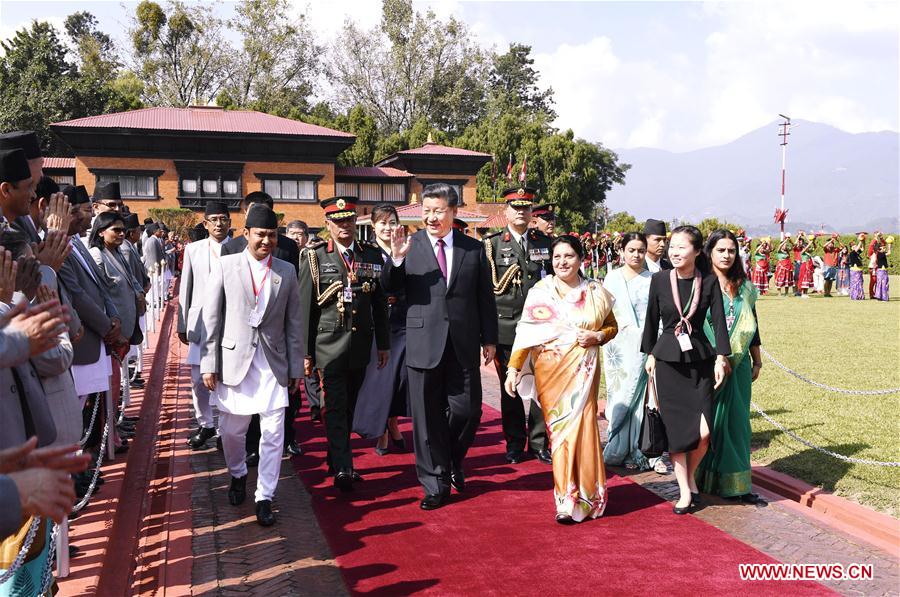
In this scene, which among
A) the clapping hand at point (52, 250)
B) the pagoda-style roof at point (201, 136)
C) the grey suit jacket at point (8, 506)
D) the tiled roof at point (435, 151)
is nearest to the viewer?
the grey suit jacket at point (8, 506)

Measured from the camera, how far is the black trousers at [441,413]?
243 inches

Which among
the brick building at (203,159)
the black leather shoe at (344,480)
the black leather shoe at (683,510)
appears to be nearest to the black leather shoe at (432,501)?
the black leather shoe at (344,480)

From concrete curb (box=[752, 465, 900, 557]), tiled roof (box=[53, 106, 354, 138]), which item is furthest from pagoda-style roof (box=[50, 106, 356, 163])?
concrete curb (box=[752, 465, 900, 557])

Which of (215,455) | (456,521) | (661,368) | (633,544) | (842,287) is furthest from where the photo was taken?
(842,287)

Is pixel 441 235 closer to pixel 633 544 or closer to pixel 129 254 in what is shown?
pixel 633 544

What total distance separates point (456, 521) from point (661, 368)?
75.0 inches

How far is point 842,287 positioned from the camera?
29.9 metres

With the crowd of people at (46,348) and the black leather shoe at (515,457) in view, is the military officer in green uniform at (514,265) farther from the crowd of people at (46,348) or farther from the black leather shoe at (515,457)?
the crowd of people at (46,348)

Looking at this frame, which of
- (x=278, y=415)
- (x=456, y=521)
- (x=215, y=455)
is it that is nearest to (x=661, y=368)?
(x=456, y=521)

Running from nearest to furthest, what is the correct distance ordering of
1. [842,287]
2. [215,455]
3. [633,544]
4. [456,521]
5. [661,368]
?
[633,544] < [456,521] < [661,368] < [215,455] < [842,287]

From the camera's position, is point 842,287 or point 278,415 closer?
point 278,415

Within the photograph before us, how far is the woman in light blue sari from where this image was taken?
23.6 ft

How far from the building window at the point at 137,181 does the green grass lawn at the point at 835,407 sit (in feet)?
101

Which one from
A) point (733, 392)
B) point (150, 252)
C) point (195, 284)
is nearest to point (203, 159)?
point (150, 252)
